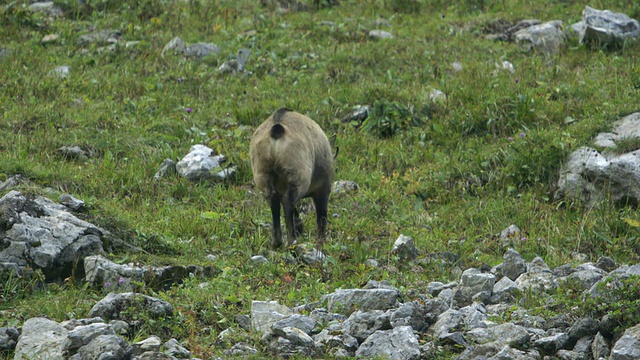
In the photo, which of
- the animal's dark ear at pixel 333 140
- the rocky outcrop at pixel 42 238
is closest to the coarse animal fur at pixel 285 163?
the animal's dark ear at pixel 333 140

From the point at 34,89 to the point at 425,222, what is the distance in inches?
252

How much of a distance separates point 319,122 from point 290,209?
4105mm

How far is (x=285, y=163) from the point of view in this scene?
374 inches

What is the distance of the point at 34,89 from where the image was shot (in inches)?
539

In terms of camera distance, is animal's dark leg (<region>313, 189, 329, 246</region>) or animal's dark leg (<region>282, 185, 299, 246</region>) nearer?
animal's dark leg (<region>282, 185, 299, 246</region>)

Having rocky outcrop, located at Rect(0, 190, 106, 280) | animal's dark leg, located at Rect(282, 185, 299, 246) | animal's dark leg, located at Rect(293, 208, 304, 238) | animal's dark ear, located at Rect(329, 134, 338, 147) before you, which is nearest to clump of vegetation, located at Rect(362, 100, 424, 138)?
animal's dark ear, located at Rect(329, 134, 338, 147)

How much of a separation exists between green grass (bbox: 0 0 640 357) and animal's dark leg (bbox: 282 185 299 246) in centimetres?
31

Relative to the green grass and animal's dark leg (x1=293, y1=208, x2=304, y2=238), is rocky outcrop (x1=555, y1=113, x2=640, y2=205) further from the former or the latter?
animal's dark leg (x1=293, y1=208, x2=304, y2=238)

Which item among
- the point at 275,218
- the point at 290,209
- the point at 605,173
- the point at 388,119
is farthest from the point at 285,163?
the point at 388,119

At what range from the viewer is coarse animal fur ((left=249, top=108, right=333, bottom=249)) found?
31.2 feet

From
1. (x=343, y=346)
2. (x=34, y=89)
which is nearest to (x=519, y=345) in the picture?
(x=343, y=346)

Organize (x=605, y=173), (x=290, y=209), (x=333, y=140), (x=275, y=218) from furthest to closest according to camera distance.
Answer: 1. (x=333, y=140)
2. (x=605, y=173)
3. (x=275, y=218)
4. (x=290, y=209)

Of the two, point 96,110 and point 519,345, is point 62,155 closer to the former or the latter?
point 96,110

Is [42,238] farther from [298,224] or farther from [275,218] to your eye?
[298,224]
